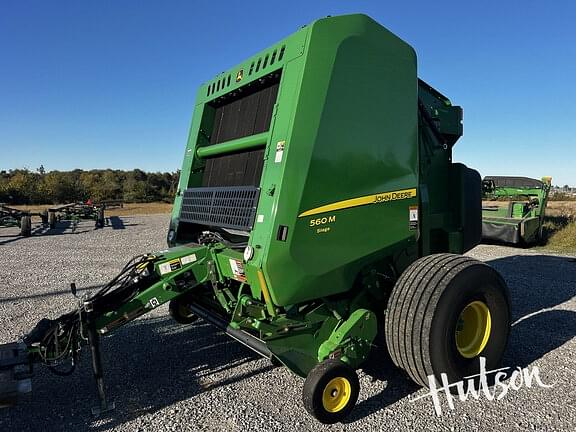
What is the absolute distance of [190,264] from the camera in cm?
365

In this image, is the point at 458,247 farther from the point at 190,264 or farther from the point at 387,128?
the point at 190,264

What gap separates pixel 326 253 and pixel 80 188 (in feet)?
128

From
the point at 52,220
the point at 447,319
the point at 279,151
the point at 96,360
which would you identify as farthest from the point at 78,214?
the point at 447,319

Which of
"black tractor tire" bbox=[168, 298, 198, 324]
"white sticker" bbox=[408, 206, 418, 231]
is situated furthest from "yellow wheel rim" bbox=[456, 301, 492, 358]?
"black tractor tire" bbox=[168, 298, 198, 324]

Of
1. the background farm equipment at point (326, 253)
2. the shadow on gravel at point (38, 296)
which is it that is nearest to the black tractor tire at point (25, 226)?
the shadow on gravel at point (38, 296)

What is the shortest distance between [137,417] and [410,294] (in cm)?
224

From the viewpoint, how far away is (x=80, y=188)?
3756 centimetres

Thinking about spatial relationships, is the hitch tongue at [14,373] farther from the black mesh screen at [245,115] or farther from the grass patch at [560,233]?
the grass patch at [560,233]

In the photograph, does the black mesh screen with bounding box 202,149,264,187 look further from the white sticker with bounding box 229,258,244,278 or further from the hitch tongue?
the hitch tongue

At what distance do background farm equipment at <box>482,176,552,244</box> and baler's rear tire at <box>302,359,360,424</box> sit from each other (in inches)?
390

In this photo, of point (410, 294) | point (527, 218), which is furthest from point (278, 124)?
point (527, 218)

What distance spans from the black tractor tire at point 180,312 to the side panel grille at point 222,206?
3.61 feet

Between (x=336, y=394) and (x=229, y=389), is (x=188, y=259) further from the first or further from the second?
(x=336, y=394)

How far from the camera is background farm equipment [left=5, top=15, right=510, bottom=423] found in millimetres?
3127
